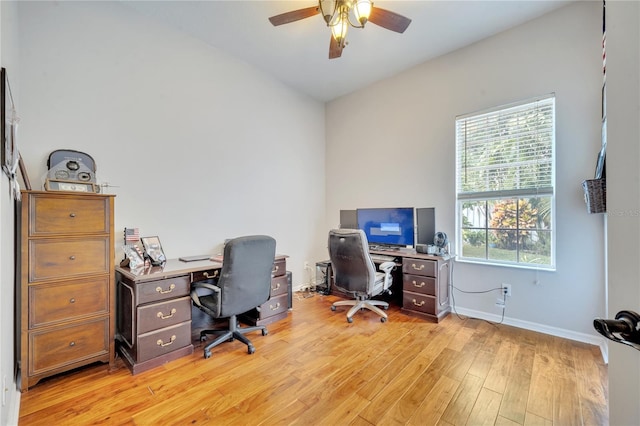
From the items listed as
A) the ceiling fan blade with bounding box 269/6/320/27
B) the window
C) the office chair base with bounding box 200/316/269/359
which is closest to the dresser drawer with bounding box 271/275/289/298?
the office chair base with bounding box 200/316/269/359

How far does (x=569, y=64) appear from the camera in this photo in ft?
8.19

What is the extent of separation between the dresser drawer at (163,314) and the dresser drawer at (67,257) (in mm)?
450

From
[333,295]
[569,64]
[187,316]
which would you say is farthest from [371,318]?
[569,64]

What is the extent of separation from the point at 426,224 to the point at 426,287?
31.3 inches

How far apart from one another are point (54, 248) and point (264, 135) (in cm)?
253

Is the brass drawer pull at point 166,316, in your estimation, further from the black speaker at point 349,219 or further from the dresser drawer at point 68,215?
the black speaker at point 349,219

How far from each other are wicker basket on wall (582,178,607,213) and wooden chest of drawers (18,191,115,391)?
3.70 m

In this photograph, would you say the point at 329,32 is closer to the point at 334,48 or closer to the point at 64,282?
the point at 334,48

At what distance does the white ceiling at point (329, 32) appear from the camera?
2.51 meters

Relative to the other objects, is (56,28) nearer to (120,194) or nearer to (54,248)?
(120,194)

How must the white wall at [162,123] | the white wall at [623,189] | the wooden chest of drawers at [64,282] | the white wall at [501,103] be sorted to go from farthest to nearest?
1. the white wall at [501,103]
2. the white wall at [162,123]
3. the wooden chest of drawers at [64,282]
4. the white wall at [623,189]

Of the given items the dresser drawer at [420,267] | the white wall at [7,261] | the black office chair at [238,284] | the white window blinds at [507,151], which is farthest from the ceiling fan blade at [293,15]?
the dresser drawer at [420,267]

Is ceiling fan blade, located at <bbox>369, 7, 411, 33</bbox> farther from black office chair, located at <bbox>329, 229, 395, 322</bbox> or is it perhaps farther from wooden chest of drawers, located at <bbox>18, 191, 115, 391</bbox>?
wooden chest of drawers, located at <bbox>18, 191, 115, 391</bbox>

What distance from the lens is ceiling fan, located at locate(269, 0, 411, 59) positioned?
1.89 meters
